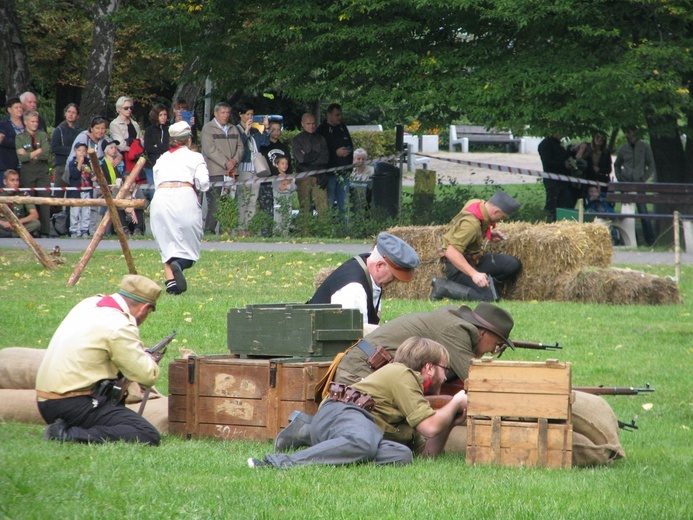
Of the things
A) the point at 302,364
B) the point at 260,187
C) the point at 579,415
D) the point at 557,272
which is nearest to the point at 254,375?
the point at 302,364

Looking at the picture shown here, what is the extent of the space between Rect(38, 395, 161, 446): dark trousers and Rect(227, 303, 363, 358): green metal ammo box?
107cm

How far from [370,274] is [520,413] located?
2090 mm

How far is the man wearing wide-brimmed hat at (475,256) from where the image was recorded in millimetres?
14570

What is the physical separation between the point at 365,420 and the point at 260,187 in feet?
51.4

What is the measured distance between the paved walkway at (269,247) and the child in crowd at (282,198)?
1.54 metres

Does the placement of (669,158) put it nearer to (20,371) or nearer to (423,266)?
(423,266)

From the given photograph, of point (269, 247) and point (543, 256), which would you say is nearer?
point (543, 256)

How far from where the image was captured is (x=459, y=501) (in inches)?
241

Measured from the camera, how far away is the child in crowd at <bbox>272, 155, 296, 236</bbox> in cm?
2250

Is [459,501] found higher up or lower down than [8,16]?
lower down

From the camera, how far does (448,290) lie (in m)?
15.1

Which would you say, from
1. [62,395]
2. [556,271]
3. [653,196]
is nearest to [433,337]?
[62,395]

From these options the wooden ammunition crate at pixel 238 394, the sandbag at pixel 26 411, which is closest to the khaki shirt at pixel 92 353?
the wooden ammunition crate at pixel 238 394

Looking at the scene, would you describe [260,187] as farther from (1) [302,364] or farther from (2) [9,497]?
(2) [9,497]
